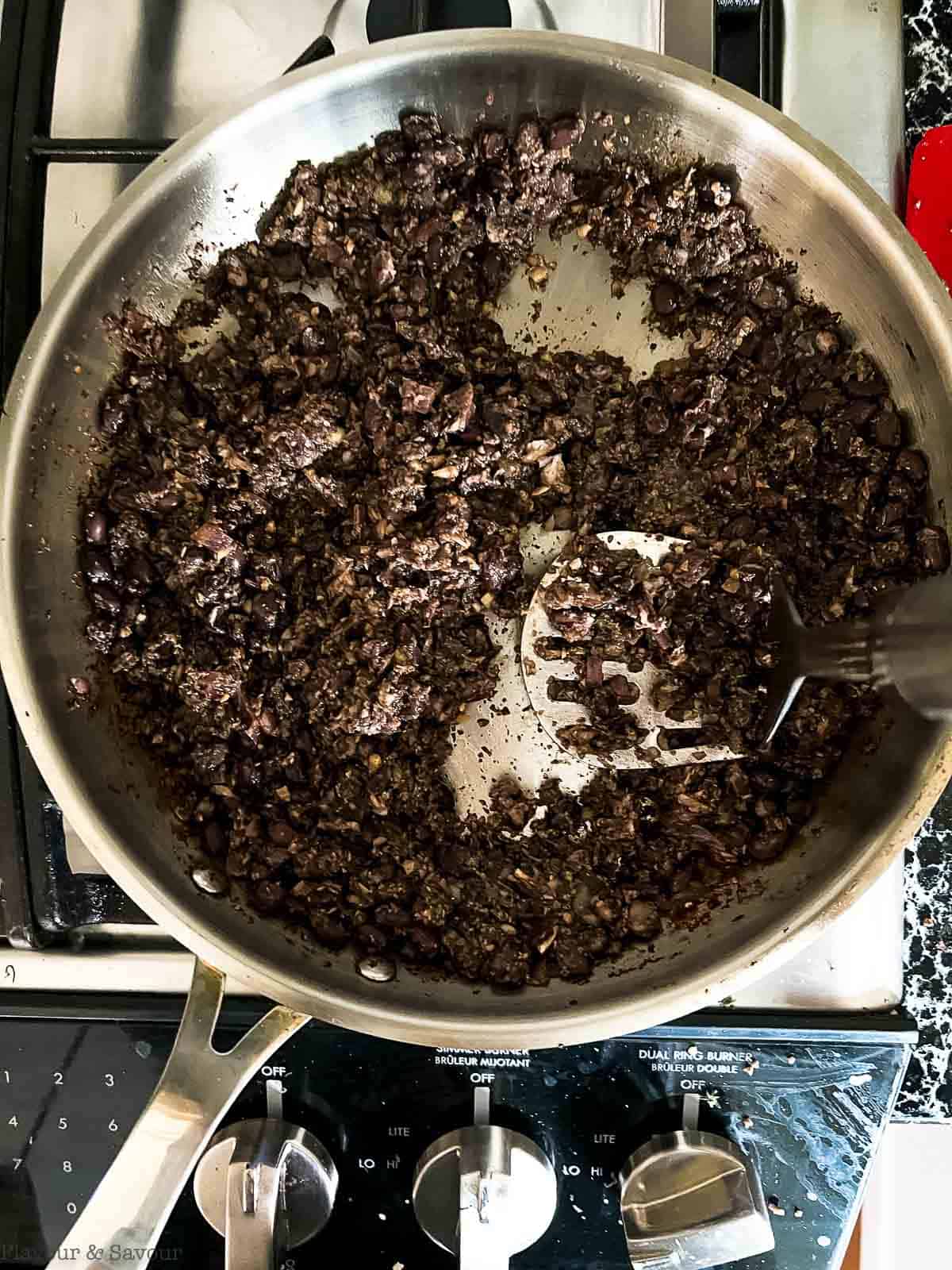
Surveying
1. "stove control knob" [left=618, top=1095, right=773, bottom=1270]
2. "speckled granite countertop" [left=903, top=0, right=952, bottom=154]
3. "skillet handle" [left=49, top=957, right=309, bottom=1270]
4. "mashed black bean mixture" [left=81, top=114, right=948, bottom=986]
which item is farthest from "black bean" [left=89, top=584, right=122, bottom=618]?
"speckled granite countertop" [left=903, top=0, right=952, bottom=154]

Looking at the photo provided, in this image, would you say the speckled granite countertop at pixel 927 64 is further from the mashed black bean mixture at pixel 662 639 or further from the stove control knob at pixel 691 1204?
the stove control knob at pixel 691 1204

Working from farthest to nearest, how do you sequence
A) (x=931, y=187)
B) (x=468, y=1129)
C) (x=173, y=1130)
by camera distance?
(x=931, y=187) < (x=468, y=1129) < (x=173, y=1130)

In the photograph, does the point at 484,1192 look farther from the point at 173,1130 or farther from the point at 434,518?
the point at 434,518

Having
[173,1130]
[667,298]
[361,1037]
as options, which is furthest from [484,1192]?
[667,298]

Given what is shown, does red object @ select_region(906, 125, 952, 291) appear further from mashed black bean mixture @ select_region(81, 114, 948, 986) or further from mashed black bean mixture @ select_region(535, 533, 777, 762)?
mashed black bean mixture @ select_region(535, 533, 777, 762)

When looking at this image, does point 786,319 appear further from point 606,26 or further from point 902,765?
point 902,765

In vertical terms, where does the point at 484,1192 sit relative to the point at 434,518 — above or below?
below

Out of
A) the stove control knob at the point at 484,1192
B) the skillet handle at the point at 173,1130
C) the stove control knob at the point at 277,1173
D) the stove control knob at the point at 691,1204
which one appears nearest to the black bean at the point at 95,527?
the skillet handle at the point at 173,1130
